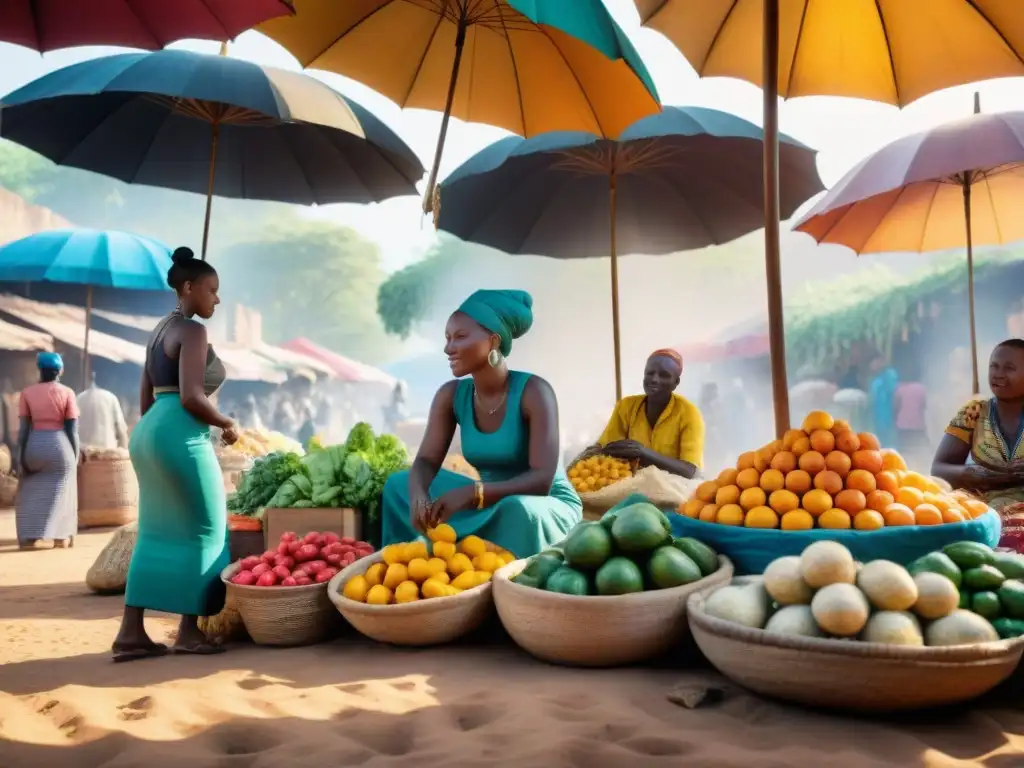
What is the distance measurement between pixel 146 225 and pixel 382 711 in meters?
54.5

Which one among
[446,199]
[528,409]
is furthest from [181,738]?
[446,199]

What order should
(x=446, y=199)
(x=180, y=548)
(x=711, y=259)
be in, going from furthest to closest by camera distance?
(x=711, y=259) → (x=446, y=199) → (x=180, y=548)

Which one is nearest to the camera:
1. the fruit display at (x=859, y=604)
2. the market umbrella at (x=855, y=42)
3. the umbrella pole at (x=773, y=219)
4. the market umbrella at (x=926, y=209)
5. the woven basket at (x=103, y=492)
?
the fruit display at (x=859, y=604)

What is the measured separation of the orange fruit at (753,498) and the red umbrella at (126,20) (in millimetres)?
3553

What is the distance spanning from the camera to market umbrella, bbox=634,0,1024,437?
4.79 m

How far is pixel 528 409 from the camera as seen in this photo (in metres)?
3.92

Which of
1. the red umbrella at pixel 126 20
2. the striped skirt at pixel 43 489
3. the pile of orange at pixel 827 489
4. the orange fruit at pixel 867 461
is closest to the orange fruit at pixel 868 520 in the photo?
the pile of orange at pixel 827 489

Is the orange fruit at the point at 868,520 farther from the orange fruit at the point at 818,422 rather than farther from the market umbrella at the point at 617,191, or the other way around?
the market umbrella at the point at 617,191

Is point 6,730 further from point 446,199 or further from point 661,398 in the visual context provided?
point 446,199

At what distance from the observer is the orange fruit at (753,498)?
128 inches

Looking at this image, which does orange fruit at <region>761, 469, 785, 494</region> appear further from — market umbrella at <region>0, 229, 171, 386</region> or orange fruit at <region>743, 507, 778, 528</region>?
market umbrella at <region>0, 229, 171, 386</region>

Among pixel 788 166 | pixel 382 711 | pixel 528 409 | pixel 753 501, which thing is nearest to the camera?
pixel 382 711

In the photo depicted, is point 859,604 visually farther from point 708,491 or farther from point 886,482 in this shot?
point 708,491

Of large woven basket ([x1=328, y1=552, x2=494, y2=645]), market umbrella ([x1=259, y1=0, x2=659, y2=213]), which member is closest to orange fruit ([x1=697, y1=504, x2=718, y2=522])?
large woven basket ([x1=328, y1=552, x2=494, y2=645])
